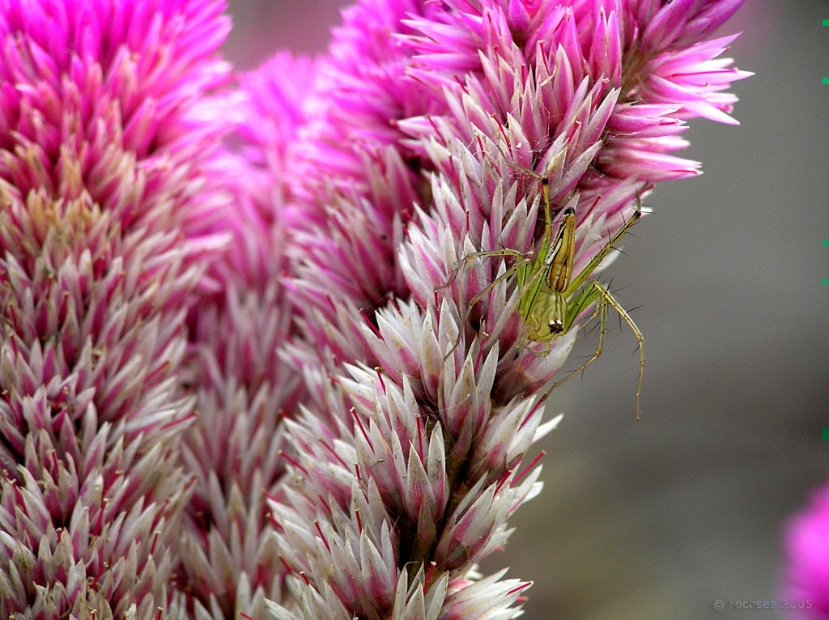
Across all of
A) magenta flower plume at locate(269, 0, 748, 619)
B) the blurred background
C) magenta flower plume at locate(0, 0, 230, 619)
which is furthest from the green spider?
the blurred background

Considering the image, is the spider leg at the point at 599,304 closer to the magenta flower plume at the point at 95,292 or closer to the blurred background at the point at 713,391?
the magenta flower plume at the point at 95,292

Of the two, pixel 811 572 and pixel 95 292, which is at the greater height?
pixel 95 292

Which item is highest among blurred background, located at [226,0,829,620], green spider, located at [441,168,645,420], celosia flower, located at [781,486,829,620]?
blurred background, located at [226,0,829,620]

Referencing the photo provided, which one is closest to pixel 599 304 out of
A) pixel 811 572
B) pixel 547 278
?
pixel 547 278

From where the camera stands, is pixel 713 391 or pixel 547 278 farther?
pixel 713 391

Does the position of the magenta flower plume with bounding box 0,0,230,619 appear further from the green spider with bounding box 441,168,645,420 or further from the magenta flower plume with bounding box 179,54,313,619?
the green spider with bounding box 441,168,645,420

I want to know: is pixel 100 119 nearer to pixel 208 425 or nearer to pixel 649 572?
pixel 208 425

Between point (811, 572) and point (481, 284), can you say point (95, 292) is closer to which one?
point (481, 284)
